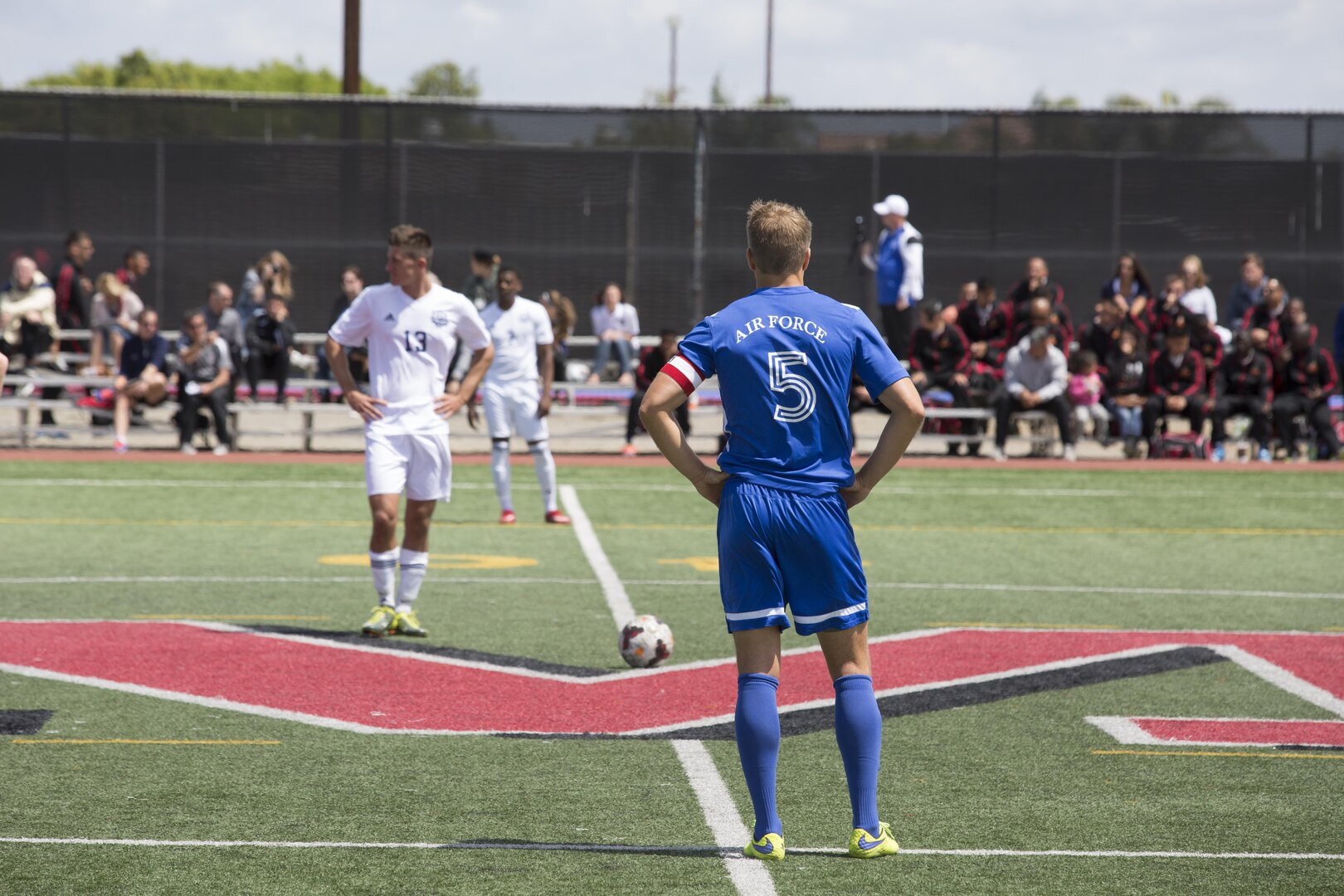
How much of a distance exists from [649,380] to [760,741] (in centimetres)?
1548

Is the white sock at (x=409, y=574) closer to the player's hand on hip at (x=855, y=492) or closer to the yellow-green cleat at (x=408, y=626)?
the yellow-green cleat at (x=408, y=626)

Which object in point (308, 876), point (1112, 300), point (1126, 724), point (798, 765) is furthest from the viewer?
point (1112, 300)

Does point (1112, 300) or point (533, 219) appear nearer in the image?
point (1112, 300)

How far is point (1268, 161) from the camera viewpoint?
22531mm

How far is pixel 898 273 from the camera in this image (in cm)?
2003

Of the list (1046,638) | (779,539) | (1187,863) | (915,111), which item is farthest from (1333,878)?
(915,111)

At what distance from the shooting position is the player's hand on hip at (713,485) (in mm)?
4977

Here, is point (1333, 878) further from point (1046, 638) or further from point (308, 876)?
point (1046, 638)

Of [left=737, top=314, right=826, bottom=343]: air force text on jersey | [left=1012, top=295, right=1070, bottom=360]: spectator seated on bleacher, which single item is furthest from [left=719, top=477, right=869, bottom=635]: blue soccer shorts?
[left=1012, top=295, right=1070, bottom=360]: spectator seated on bleacher

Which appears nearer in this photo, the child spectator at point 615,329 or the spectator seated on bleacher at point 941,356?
the spectator seated on bleacher at point 941,356

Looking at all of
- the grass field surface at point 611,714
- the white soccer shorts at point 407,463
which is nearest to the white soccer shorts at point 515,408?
the grass field surface at point 611,714

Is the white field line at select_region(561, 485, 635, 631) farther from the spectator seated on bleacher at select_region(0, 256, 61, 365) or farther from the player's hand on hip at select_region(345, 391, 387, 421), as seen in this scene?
the spectator seated on bleacher at select_region(0, 256, 61, 365)

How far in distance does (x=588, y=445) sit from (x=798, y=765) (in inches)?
634

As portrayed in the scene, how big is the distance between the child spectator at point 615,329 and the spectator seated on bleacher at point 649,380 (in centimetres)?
180
